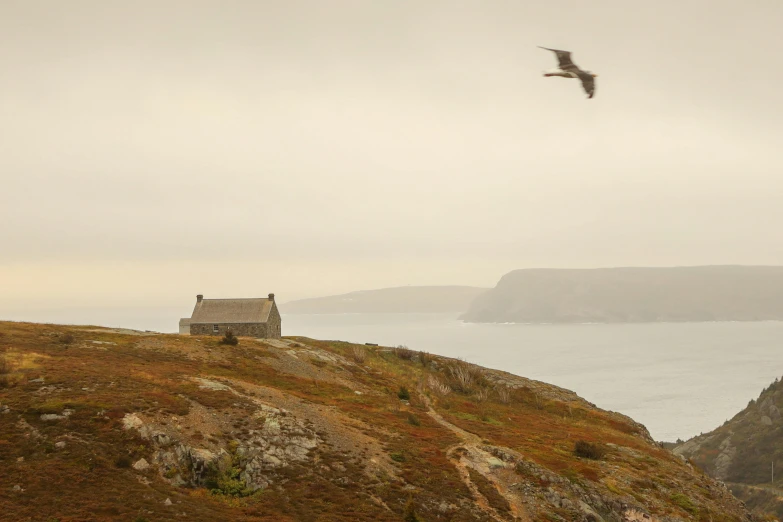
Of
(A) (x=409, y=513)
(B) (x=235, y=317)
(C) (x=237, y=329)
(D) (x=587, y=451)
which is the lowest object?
(A) (x=409, y=513)

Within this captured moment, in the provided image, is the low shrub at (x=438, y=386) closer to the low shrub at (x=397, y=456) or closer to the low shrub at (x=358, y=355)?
the low shrub at (x=358, y=355)

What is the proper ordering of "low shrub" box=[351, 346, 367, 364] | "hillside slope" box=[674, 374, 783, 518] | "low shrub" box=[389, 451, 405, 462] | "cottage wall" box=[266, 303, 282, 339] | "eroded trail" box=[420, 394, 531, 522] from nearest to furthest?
"eroded trail" box=[420, 394, 531, 522], "low shrub" box=[389, 451, 405, 462], "low shrub" box=[351, 346, 367, 364], "cottage wall" box=[266, 303, 282, 339], "hillside slope" box=[674, 374, 783, 518]

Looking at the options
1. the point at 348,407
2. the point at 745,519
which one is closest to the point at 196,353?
the point at 348,407

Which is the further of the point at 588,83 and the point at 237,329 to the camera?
the point at 237,329

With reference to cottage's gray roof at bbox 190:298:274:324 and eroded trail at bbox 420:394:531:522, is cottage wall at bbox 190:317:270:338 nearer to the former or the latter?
cottage's gray roof at bbox 190:298:274:324

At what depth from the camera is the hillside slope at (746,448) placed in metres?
165

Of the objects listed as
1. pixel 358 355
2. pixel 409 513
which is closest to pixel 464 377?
pixel 358 355

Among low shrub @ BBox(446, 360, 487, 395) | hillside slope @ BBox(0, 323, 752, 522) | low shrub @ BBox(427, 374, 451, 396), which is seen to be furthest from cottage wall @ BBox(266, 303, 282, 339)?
low shrub @ BBox(446, 360, 487, 395)

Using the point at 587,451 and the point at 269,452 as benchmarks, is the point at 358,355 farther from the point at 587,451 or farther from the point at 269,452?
the point at 269,452

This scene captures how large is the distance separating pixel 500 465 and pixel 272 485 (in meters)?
14.9

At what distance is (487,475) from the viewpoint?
103ft

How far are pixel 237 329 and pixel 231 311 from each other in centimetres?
322

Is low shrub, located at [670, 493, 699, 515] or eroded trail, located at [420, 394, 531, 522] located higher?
eroded trail, located at [420, 394, 531, 522]

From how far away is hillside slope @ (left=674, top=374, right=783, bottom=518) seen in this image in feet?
541
